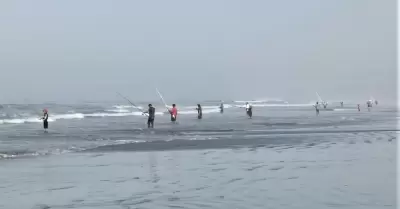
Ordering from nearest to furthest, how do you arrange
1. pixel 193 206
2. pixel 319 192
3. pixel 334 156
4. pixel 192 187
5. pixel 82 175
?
pixel 193 206
pixel 319 192
pixel 192 187
pixel 82 175
pixel 334 156

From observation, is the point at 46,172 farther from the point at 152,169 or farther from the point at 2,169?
the point at 152,169

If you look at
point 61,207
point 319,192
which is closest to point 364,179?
point 319,192

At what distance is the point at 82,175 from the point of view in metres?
11.9

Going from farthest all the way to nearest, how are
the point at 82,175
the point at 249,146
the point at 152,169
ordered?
the point at 249,146, the point at 152,169, the point at 82,175

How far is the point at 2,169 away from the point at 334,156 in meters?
9.03

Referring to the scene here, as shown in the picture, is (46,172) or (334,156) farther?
(334,156)

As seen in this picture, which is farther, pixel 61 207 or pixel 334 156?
pixel 334 156

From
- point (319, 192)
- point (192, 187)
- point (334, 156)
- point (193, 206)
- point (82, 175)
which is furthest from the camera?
point (334, 156)

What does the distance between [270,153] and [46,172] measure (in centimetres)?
706

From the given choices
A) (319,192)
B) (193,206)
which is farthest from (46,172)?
(319,192)

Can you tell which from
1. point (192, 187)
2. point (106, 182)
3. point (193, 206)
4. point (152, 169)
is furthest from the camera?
point (152, 169)

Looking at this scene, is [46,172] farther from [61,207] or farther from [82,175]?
[61,207]

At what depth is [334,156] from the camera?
15.4 m

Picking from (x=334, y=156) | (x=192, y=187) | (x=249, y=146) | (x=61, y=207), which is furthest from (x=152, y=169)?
(x=249, y=146)
